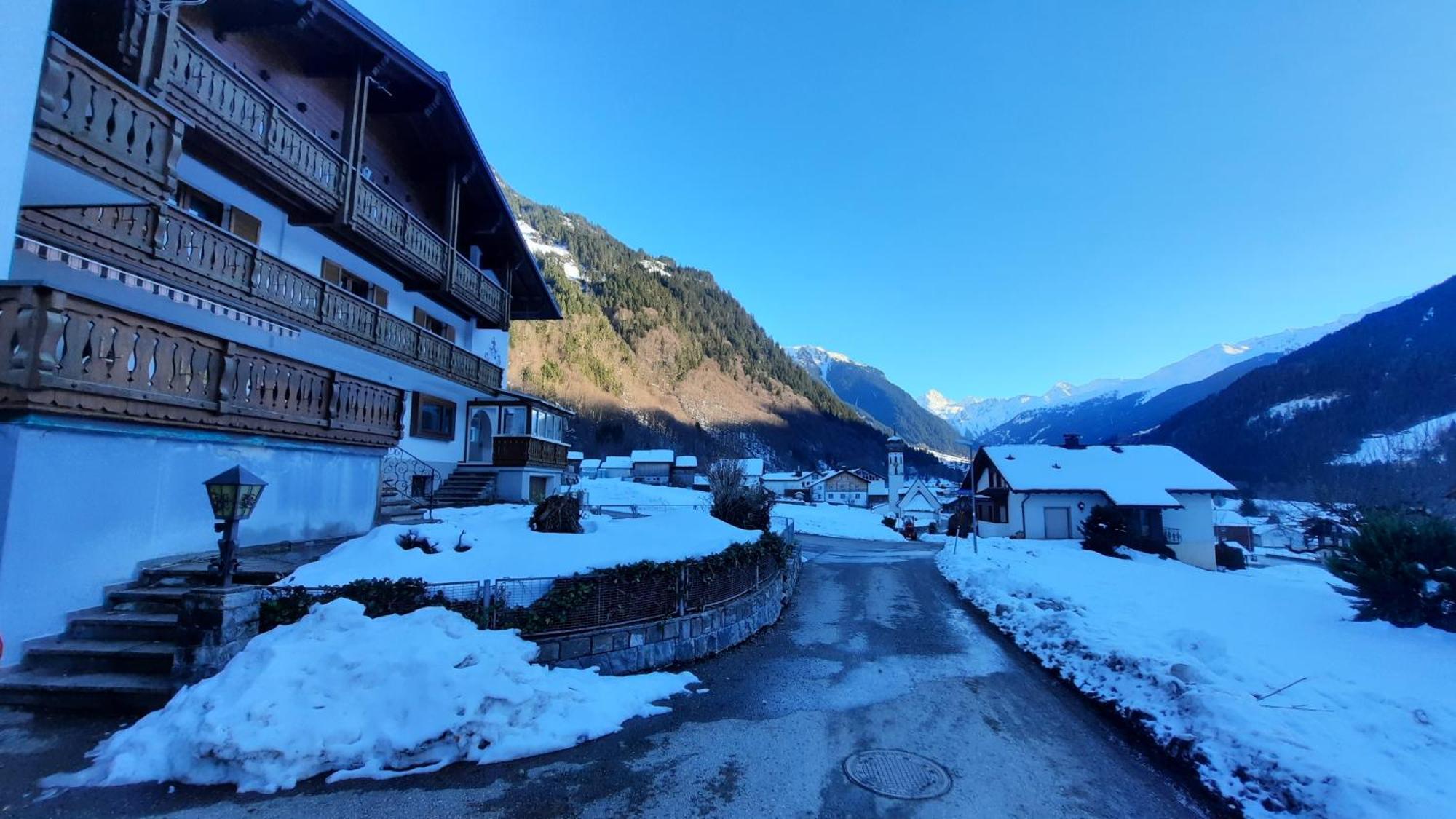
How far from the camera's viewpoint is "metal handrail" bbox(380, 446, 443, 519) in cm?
1717

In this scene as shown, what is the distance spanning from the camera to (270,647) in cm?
567

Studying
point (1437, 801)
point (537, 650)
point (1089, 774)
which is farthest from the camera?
point (537, 650)

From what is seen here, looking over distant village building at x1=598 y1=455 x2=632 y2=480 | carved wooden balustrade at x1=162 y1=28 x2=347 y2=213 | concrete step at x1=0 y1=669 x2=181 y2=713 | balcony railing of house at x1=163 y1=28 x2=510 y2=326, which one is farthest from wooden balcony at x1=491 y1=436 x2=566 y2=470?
distant village building at x1=598 y1=455 x2=632 y2=480

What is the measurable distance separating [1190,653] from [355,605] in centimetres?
1107

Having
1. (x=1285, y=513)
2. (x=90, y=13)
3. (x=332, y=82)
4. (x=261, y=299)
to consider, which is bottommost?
(x=1285, y=513)

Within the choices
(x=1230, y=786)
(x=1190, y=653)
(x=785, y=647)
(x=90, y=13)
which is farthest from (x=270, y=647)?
A: (x=1190, y=653)

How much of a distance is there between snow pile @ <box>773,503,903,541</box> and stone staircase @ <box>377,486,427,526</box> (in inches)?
908

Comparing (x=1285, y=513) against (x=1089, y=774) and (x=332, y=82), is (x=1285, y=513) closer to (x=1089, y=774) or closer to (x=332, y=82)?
(x=1089, y=774)

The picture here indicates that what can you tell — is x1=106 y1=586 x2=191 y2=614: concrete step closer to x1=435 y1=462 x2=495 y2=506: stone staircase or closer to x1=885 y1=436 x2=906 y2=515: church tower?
x1=435 y1=462 x2=495 y2=506: stone staircase

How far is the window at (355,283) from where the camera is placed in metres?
15.7

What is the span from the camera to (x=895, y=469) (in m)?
74.7

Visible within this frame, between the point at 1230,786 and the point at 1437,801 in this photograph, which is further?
the point at 1230,786

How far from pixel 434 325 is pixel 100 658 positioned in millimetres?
15555

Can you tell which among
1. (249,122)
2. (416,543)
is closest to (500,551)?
(416,543)
